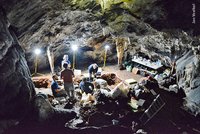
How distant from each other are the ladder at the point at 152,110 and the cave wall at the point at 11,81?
17.8 feet

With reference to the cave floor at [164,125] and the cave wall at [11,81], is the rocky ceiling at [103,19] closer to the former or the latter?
the cave wall at [11,81]

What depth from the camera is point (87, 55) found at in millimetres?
21672

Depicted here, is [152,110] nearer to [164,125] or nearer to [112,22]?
[164,125]

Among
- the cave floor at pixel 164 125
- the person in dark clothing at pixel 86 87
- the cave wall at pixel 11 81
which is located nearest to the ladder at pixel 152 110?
the cave floor at pixel 164 125

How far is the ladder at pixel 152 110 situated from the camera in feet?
43.6

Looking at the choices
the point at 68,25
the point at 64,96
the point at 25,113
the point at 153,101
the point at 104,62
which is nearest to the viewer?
the point at 25,113

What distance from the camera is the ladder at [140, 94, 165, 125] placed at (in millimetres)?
13281

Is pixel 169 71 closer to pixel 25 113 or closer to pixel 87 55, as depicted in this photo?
pixel 87 55

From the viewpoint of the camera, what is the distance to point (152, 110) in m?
13.5

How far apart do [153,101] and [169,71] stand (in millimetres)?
5109

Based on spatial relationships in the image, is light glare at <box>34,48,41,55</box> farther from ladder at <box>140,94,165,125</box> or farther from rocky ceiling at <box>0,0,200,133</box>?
ladder at <box>140,94,165,125</box>

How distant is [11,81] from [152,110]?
665 cm

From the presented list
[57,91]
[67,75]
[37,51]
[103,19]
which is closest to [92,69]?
[57,91]

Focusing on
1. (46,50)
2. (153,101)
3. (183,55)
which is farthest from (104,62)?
(153,101)
